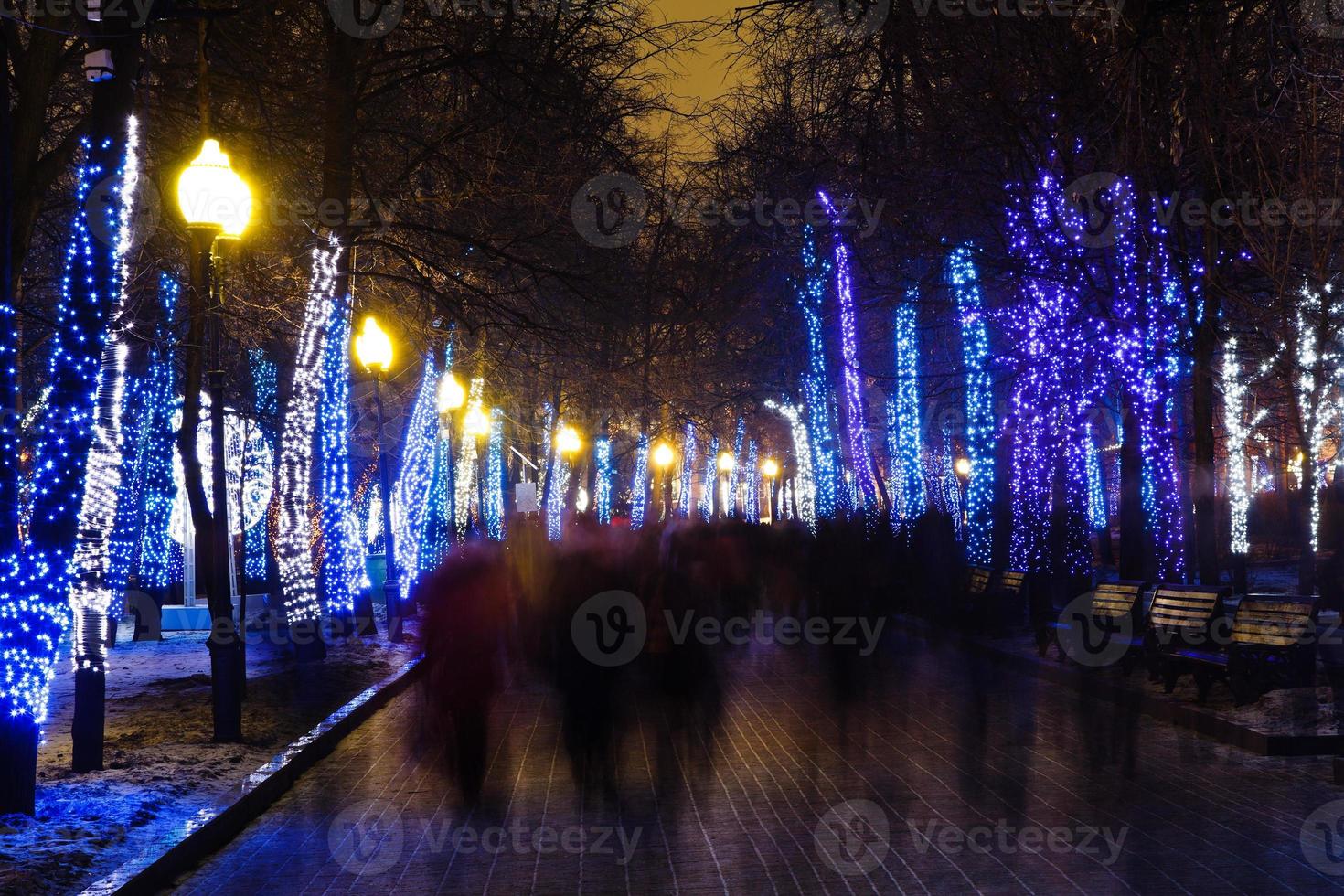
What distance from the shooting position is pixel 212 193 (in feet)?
36.8

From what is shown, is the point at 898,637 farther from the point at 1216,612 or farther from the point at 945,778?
the point at 945,778

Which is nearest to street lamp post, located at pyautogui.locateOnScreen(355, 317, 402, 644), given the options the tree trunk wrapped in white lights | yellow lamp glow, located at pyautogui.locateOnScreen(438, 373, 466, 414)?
the tree trunk wrapped in white lights

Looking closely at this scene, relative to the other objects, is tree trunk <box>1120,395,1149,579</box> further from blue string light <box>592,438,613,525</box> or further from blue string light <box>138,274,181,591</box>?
blue string light <box>592,438,613,525</box>

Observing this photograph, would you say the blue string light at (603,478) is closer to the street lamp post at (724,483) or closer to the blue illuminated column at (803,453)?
the street lamp post at (724,483)

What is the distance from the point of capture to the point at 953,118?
17828 mm

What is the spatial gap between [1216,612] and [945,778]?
18.3 feet

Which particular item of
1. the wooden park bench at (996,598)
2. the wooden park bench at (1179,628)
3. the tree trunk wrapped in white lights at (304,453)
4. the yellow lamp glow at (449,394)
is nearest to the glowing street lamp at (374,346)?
the tree trunk wrapped in white lights at (304,453)

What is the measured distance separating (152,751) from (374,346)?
7.59 meters

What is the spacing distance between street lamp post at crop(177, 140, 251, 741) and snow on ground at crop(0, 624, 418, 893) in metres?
0.45

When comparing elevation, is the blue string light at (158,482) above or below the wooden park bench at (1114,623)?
above

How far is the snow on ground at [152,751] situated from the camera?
7949mm

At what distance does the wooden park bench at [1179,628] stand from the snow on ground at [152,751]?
7.72m

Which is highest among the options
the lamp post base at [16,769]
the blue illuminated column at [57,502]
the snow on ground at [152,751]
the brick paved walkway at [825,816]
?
the blue illuminated column at [57,502]

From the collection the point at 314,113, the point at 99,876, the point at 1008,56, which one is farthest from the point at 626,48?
the point at 99,876
